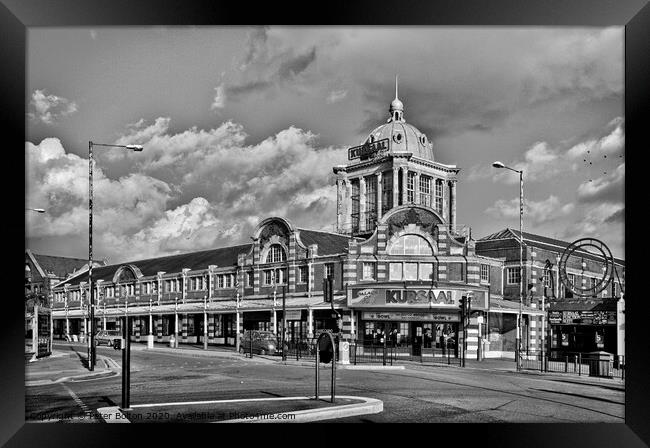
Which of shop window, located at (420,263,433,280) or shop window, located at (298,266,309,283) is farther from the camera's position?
shop window, located at (298,266,309,283)

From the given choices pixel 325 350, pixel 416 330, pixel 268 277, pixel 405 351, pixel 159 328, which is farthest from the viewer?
pixel 159 328

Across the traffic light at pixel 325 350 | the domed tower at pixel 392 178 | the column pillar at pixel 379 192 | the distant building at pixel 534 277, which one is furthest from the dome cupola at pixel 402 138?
the traffic light at pixel 325 350

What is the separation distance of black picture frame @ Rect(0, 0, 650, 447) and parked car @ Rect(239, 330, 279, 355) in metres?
24.7

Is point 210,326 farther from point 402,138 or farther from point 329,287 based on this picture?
point 329,287

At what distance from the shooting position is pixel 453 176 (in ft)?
148

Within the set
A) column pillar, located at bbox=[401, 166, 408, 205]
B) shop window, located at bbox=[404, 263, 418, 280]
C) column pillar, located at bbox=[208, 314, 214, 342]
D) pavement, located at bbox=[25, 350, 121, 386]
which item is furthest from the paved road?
column pillar, located at bbox=[208, 314, 214, 342]

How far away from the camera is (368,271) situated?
43.9 meters

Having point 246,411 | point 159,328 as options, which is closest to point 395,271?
point 159,328

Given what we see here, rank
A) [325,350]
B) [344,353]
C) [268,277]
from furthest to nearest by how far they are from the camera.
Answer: [268,277] → [344,353] → [325,350]

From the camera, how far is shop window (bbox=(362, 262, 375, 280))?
144 ft

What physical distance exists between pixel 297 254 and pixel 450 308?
11.0m

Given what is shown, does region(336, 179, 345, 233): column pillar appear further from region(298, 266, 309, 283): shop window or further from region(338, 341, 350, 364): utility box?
region(338, 341, 350, 364): utility box

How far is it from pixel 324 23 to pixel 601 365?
1851 cm
